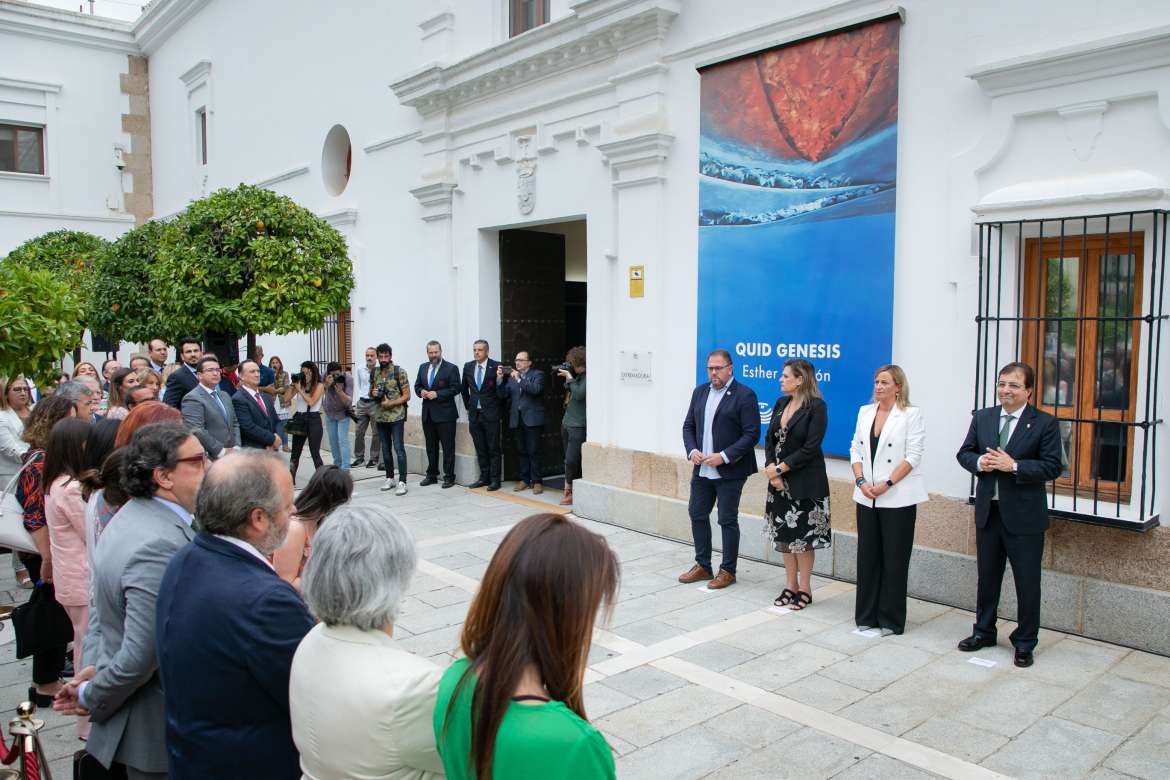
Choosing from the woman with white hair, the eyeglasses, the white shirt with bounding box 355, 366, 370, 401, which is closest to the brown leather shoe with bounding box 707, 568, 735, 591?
the eyeglasses

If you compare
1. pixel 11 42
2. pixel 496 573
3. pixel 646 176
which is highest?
pixel 11 42

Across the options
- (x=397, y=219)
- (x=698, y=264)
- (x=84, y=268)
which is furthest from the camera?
(x=84, y=268)

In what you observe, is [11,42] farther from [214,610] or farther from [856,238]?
[214,610]

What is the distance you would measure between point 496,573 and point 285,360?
46.7ft

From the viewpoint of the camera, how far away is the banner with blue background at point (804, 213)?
6.43 meters

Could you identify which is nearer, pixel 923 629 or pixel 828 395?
pixel 923 629

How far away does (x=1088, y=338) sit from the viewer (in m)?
5.61

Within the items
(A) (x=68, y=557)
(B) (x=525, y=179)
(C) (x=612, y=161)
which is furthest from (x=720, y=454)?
(B) (x=525, y=179)

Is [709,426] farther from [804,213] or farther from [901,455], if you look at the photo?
[804,213]

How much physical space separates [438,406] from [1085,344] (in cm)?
717

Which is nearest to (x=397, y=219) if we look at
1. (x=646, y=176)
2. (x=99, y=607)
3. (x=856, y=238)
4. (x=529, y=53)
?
(x=529, y=53)

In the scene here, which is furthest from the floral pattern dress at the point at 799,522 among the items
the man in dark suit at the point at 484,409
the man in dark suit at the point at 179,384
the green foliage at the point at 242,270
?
the green foliage at the point at 242,270

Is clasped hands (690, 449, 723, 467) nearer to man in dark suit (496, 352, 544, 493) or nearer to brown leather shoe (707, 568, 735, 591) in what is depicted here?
brown leather shoe (707, 568, 735, 591)

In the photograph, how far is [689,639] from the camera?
18.2 ft
